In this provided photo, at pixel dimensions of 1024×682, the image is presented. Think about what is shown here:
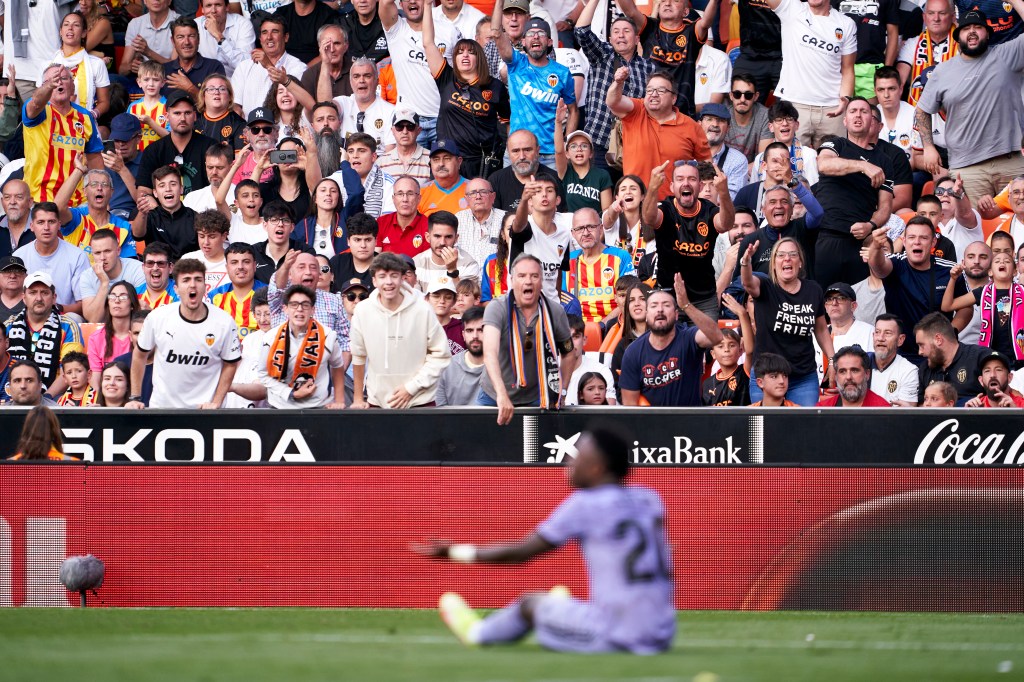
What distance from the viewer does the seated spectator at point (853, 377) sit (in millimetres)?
11844

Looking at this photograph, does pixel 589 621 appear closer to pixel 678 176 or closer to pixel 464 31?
pixel 678 176

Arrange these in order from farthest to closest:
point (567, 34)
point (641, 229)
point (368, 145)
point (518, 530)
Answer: point (567, 34), point (368, 145), point (641, 229), point (518, 530)

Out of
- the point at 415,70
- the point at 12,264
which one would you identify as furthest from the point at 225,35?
the point at 12,264

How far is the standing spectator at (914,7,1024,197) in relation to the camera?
15.4 metres

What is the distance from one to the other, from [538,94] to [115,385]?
19.8ft

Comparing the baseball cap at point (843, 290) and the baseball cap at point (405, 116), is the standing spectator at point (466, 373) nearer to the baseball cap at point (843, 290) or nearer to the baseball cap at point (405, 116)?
the baseball cap at point (843, 290)

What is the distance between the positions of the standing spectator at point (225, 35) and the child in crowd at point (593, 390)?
785cm

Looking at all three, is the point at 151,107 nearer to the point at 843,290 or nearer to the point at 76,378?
the point at 76,378

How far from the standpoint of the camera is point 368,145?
15234mm

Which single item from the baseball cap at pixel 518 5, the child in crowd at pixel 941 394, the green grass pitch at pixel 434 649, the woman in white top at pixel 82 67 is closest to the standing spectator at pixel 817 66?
the baseball cap at pixel 518 5

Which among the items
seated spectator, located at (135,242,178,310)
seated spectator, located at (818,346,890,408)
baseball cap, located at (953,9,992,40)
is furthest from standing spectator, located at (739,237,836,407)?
seated spectator, located at (135,242,178,310)

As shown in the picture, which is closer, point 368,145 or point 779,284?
point 779,284

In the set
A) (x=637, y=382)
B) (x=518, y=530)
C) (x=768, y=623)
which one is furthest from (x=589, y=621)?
(x=637, y=382)

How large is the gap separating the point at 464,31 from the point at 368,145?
277 cm
